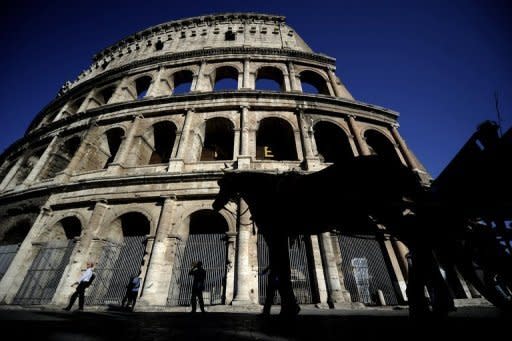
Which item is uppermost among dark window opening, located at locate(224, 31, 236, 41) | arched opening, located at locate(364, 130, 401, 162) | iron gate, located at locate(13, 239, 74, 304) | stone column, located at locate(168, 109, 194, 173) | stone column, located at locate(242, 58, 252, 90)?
dark window opening, located at locate(224, 31, 236, 41)

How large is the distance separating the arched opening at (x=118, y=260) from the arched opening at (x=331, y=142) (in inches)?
363

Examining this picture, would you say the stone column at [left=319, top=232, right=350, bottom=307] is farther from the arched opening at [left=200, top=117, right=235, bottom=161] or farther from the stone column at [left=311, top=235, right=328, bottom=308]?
the arched opening at [left=200, top=117, right=235, bottom=161]

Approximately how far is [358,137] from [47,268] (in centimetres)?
1414

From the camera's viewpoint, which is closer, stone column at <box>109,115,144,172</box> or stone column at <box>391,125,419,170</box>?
stone column at <box>109,115,144,172</box>

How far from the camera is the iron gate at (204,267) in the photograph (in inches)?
294

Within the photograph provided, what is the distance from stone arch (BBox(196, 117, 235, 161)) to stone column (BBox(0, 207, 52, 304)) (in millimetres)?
7157

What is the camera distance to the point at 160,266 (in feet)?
24.8

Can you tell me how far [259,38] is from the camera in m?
16.7

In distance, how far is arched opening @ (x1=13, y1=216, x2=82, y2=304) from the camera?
806 cm

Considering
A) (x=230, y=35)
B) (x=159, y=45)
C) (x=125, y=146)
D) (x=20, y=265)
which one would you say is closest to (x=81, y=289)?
(x=20, y=265)

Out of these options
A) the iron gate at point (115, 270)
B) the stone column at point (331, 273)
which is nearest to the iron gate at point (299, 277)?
the stone column at point (331, 273)

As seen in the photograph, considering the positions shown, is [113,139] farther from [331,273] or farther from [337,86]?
[337,86]

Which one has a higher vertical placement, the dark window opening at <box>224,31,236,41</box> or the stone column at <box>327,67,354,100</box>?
the dark window opening at <box>224,31,236,41</box>

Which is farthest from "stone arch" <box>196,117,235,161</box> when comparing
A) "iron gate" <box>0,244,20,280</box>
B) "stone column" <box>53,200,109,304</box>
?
"iron gate" <box>0,244,20,280</box>
